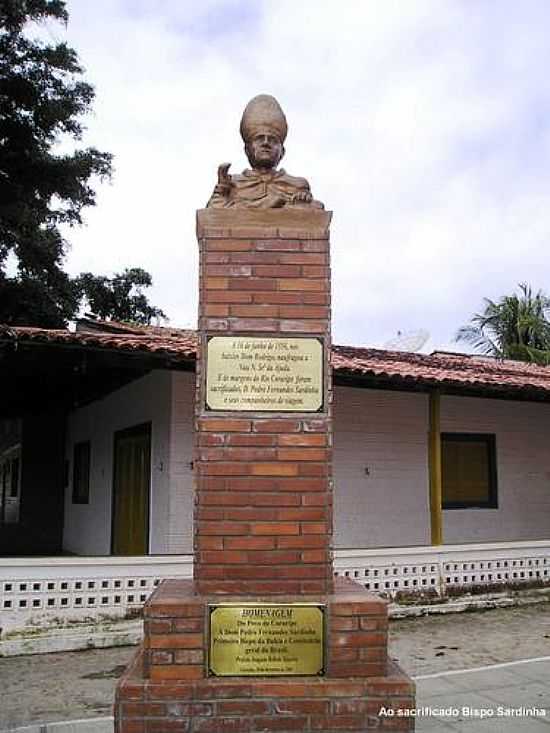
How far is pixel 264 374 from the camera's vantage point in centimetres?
350

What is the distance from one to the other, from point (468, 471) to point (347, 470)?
6.70 ft

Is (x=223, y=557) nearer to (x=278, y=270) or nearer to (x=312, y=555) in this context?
(x=312, y=555)

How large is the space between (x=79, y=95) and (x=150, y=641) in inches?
563

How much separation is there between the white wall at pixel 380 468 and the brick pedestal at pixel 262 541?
20.0 ft

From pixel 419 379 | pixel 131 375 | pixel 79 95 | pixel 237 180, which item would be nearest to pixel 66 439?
pixel 131 375

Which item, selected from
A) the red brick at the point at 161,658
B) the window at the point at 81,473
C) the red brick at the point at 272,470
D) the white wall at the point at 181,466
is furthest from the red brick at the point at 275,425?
the window at the point at 81,473

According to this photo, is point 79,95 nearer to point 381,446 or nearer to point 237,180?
point 381,446

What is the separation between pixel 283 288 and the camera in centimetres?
357

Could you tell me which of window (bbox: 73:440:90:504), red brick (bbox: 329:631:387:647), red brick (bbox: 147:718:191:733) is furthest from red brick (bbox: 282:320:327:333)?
window (bbox: 73:440:90:504)

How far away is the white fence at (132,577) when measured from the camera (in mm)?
6949

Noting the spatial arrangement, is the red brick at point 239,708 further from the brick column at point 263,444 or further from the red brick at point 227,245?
the red brick at point 227,245

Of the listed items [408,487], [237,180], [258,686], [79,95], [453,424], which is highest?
[79,95]

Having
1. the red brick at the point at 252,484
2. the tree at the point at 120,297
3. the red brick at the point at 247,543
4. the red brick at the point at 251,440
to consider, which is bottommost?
the red brick at the point at 247,543

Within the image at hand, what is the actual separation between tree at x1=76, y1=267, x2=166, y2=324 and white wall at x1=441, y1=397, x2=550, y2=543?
33.1ft
